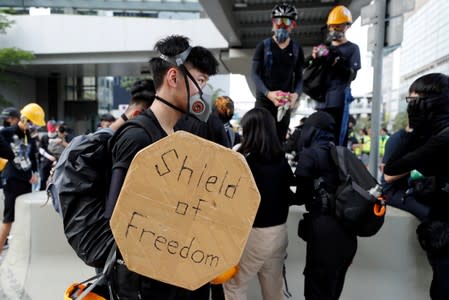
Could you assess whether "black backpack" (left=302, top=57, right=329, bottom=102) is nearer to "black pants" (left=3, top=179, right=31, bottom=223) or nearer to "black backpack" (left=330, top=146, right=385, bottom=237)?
"black backpack" (left=330, top=146, right=385, bottom=237)

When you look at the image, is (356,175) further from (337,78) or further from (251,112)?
(337,78)

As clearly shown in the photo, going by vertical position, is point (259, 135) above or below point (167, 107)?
below

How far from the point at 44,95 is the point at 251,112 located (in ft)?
101

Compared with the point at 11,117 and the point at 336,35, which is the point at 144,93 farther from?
the point at 11,117

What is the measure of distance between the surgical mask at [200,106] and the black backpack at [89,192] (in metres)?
0.20

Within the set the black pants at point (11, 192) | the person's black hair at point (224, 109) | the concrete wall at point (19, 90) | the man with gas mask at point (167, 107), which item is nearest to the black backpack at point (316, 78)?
the person's black hair at point (224, 109)

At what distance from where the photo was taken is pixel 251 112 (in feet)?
8.57

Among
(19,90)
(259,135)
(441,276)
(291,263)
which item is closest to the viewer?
(441,276)

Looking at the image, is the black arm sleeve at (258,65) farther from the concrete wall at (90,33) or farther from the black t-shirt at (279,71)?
Answer: the concrete wall at (90,33)

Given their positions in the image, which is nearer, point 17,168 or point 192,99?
point 192,99

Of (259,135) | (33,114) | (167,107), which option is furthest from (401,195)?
(33,114)

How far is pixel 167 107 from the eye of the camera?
1.74 meters

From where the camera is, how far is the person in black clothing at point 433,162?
2361 millimetres

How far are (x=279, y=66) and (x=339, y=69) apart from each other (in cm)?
60
